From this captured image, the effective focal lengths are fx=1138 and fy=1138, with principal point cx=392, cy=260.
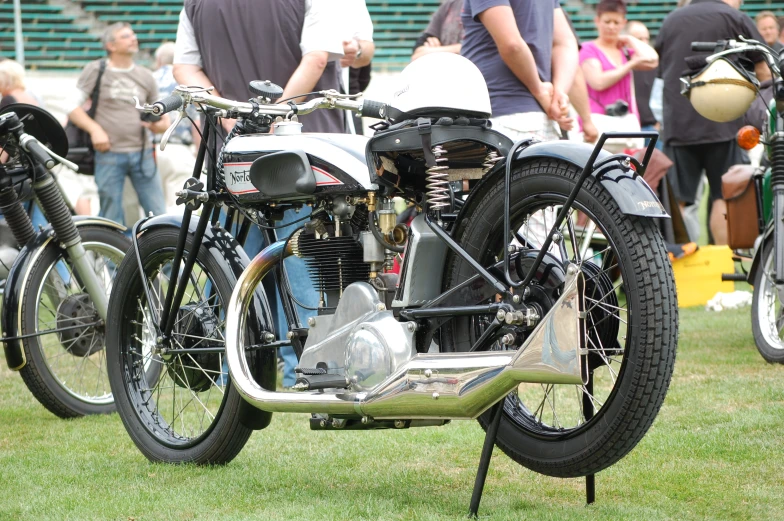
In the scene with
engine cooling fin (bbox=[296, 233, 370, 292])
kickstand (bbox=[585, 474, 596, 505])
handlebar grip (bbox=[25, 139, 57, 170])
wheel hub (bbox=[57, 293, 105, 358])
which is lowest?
wheel hub (bbox=[57, 293, 105, 358])

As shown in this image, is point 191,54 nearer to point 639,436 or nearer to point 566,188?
point 566,188

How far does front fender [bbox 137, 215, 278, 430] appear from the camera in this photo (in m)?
3.74

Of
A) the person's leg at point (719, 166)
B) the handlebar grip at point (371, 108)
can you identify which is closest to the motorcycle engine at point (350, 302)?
the handlebar grip at point (371, 108)

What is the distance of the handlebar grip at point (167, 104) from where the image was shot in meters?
3.62

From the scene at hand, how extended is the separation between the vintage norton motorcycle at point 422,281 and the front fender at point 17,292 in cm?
114

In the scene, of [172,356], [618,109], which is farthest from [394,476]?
[618,109]

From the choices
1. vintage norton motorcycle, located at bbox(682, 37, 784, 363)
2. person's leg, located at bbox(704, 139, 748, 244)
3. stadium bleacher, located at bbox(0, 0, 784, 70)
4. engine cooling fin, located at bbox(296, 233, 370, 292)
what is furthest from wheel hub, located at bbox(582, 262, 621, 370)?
stadium bleacher, located at bbox(0, 0, 784, 70)

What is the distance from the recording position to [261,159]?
11.7 feet

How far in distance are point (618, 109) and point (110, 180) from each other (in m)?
4.18

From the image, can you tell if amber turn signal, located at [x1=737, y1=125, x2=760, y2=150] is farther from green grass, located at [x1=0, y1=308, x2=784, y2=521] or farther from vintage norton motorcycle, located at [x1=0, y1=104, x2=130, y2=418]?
vintage norton motorcycle, located at [x1=0, y1=104, x2=130, y2=418]

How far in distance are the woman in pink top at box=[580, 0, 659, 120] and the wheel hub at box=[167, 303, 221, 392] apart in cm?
552

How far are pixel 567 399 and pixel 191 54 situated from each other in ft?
7.88

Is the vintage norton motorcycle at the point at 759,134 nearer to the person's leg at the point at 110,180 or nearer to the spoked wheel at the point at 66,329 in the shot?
the spoked wheel at the point at 66,329

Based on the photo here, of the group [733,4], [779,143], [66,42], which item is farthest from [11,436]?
[66,42]
